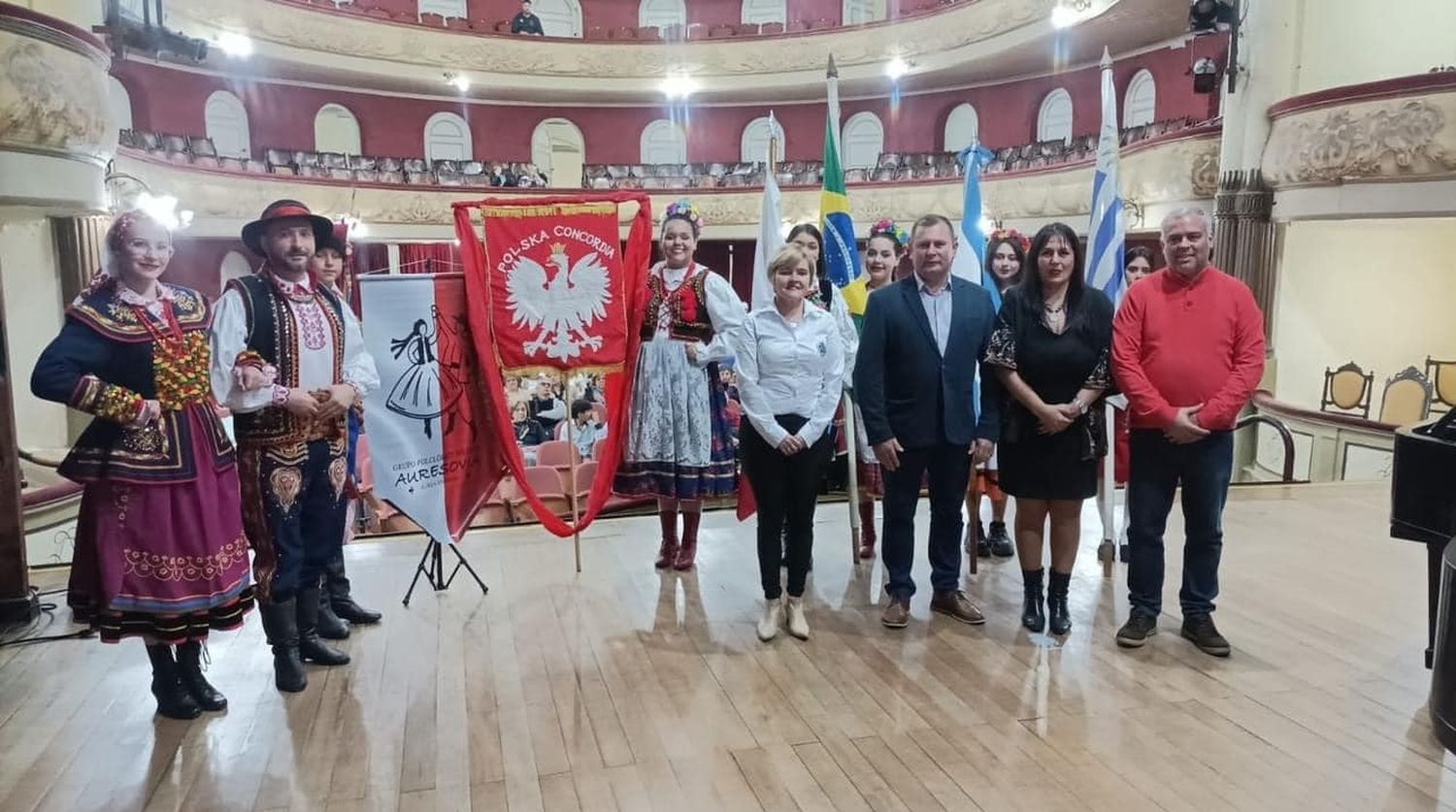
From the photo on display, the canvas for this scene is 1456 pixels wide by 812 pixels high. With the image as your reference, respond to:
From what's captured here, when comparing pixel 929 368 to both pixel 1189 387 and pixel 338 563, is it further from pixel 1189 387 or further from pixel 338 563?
A: pixel 338 563

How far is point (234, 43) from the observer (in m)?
12.5

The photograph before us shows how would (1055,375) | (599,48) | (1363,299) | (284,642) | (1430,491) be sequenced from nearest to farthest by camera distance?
(1430,491)
(284,642)
(1055,375)
(1363,299)
(599,48)

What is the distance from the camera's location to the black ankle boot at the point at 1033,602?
3238 mm

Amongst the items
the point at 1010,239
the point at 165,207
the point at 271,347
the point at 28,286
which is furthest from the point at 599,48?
the point at 271,347

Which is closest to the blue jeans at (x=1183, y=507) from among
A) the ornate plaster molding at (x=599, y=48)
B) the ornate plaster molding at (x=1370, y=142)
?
the ornate plaster molding at (x=1370, y=142)

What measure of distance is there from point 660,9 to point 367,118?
5.98 meters

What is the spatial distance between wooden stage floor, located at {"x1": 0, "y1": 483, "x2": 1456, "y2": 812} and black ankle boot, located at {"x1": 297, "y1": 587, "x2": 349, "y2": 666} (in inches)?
4.1

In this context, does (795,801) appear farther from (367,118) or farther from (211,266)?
(367,118)

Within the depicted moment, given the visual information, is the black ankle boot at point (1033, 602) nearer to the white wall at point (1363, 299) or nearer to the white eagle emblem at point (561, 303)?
the white eagle emblem at point (561, 303)

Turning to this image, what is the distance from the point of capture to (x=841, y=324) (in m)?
3.65

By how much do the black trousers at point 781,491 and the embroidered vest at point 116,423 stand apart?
1714 mm

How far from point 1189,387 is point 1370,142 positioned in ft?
19.3

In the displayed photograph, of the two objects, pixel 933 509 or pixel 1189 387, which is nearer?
pixel 1189 387

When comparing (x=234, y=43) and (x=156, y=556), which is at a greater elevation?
(x=234, y=43)
